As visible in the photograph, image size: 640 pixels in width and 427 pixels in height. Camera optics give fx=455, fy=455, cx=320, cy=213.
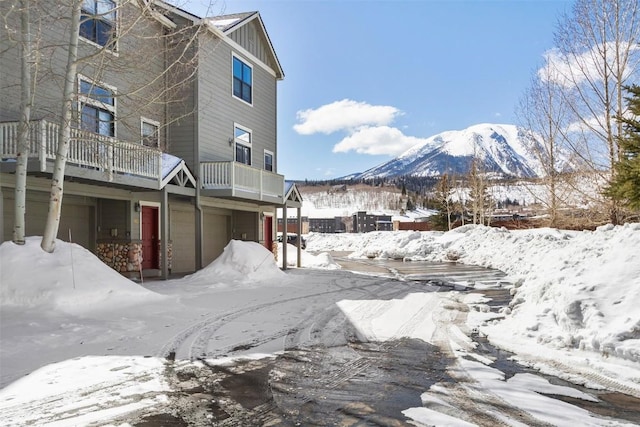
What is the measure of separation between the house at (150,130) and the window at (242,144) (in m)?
0.05

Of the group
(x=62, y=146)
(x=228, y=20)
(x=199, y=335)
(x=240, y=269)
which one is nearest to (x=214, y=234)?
(x=240, y=269)

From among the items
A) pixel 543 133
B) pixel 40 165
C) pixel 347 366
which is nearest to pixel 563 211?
pixel 543 133

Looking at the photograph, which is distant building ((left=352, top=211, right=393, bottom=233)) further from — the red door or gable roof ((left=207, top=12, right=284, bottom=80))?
the red door

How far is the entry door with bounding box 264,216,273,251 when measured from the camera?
2134 cm

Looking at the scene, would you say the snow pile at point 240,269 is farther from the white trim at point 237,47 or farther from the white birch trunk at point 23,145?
the white trim at point 237,47

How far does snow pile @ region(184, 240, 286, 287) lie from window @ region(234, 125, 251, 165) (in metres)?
5.32

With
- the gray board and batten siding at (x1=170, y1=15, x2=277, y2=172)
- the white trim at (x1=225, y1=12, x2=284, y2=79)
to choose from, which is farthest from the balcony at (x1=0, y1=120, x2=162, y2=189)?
the white trim at (x1=225, y1=12, x2=284, y2=79)

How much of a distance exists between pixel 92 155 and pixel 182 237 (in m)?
6.64

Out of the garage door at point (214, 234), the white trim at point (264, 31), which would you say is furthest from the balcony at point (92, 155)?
the white trim at point (264, 31)

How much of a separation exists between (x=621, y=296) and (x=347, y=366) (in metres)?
3.70

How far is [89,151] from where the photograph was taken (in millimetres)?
10758

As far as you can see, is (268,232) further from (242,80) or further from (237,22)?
(237,22)

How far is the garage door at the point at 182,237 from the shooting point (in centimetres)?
1648

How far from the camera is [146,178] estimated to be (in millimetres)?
12523
